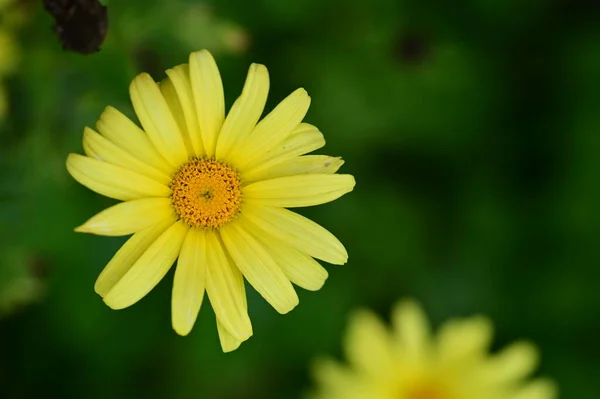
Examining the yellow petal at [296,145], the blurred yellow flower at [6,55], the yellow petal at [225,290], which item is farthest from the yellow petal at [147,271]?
the blurred yellow flower at [6,55]

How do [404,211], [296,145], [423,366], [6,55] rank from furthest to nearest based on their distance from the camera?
[404,211], [423,366], [6,55], [296,145]

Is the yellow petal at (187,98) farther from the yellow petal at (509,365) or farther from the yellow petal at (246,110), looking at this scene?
the yellow petal at (509,365)

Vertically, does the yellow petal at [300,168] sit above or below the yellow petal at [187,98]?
below

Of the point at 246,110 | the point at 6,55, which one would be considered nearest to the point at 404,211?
the point at 246,110

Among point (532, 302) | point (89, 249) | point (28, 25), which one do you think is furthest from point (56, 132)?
point (532, 302)

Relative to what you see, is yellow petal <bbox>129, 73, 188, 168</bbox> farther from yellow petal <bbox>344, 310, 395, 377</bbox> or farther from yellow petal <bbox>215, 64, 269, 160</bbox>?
yellow petal <bbox>344, 310, 395, 377</bbox>

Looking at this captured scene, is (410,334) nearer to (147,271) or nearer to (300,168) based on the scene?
(300,168)

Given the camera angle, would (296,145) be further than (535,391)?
No

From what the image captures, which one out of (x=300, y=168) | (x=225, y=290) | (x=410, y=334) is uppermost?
(x=410, y=334)
